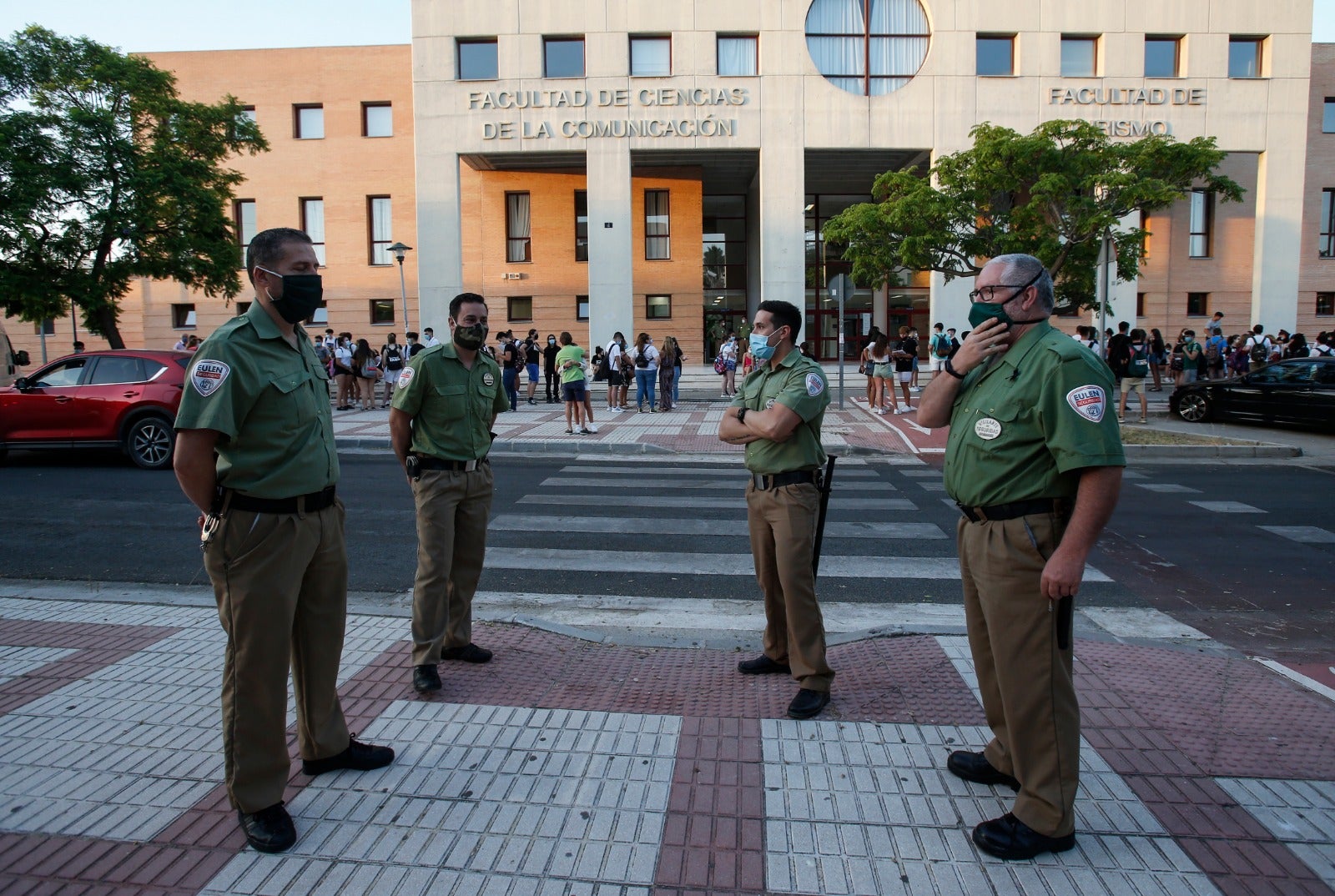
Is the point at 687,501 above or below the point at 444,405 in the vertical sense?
below

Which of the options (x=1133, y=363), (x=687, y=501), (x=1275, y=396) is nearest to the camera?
(x=687, y=501)

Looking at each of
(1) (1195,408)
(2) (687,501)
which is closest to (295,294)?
(2) (687,501)

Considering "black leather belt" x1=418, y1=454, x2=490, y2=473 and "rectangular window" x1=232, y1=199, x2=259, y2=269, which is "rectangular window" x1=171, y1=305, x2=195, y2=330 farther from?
"black leather belt" x1=418, y1=454, x2=490, y2=473

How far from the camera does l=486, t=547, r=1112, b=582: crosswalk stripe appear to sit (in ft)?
22.3

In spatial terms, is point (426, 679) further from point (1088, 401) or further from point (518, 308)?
point (518, 308)

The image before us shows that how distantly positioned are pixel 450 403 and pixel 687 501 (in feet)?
17.7

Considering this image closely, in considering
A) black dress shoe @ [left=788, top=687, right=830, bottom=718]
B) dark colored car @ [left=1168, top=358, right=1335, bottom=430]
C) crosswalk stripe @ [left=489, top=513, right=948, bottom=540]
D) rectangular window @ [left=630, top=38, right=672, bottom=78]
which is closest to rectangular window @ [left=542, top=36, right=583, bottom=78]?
rectangular window @ [left=630, top=38, right=672, bottom=78]

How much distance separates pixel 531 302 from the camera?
33.6 m

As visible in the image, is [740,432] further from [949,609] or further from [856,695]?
[949,609]

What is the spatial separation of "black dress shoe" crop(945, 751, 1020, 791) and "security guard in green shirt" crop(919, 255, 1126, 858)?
1.25 feet

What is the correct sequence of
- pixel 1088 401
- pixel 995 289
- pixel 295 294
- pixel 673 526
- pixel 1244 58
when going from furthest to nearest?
pixel 1244 58 → pixel 673 526 → pixel 295 294 → pixel 995 289 → pixel 1088 401

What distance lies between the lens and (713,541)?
788cm

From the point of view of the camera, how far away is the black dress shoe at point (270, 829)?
2.99m

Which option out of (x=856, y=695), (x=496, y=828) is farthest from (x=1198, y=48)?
(x=496, y=828)
